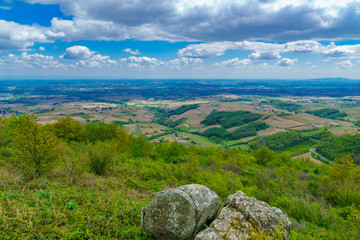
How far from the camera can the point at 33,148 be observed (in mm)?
13375

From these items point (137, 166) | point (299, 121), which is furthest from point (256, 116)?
point (137, 166)

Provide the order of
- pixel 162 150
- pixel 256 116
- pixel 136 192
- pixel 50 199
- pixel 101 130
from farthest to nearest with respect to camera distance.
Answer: pixel 256 116 < pixel 101 130 < pixel 162 150 < pixel 136 192 < pixel 50 199

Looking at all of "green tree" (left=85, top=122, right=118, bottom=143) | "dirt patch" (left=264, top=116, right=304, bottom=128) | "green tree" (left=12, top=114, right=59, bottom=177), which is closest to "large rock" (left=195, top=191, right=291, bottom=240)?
"green tree" (left=12, top=114, right=59, bottom=177)

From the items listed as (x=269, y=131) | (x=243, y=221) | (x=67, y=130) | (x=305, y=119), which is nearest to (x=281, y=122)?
(x=269, y=131)

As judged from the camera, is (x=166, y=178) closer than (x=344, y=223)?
No

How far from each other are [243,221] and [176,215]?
3277mm

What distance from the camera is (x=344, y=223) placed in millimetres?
11773

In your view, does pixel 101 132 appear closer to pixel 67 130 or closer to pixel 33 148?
pixel 67 130

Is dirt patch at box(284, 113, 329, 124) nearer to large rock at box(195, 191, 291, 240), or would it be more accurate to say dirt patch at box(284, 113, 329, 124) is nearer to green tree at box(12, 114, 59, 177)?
large rock at box(195, 191, 291, 240)

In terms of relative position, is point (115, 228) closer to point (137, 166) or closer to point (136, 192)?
point (136, 192)

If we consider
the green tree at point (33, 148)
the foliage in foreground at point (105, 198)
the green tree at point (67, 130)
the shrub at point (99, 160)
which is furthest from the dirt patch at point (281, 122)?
the green tree at point (33, 148)

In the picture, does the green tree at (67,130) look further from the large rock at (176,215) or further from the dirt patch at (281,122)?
the dirt patch at (281,122)

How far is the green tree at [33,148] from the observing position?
1312 centimetres

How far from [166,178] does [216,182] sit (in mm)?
5433
